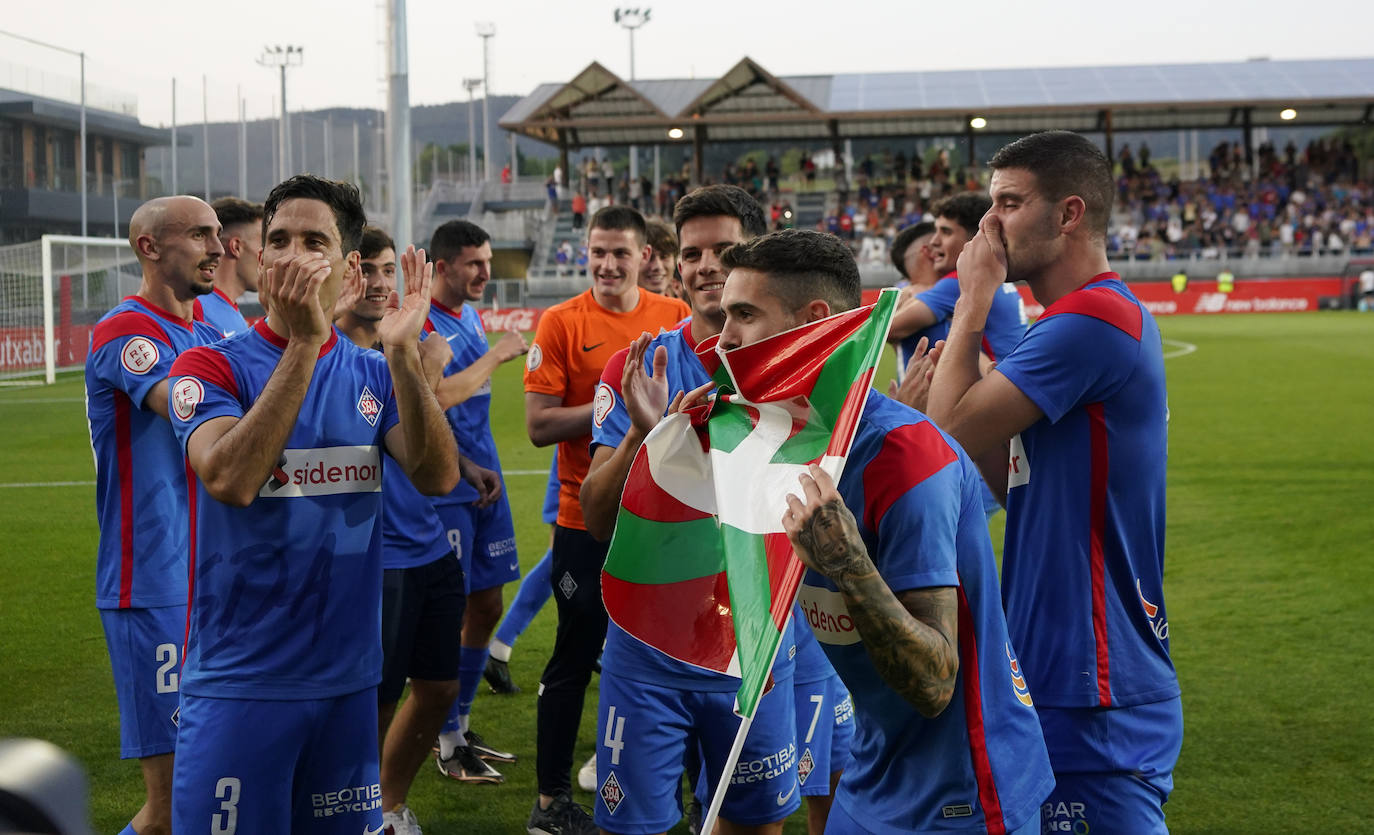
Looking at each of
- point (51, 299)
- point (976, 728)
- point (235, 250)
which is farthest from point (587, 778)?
point (51, 299)

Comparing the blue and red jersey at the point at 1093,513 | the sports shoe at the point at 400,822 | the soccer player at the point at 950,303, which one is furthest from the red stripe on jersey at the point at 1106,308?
the sports shoe at the point at 400,822

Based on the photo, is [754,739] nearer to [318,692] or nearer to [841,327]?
[318,692]

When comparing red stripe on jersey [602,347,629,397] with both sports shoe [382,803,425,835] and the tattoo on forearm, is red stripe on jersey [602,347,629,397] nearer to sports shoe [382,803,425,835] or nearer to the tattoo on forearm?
the tattoo on forearm

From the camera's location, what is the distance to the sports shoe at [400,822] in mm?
4715

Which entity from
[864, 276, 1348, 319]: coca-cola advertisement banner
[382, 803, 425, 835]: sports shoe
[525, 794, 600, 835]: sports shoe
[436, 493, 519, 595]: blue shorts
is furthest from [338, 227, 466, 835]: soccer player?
[864, 276, 1348, 319]: coca-cola advertisement banner

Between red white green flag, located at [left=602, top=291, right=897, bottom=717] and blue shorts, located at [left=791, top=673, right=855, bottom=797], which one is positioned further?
blue shorts, located at [left=791, top=673, right=855, bottom=797]

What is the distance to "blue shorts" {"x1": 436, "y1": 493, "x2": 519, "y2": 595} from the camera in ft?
19.8

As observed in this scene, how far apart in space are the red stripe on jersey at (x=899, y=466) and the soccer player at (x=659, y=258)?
4626mm

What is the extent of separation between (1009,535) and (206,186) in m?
37.3

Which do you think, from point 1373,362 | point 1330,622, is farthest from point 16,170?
point 1373,362

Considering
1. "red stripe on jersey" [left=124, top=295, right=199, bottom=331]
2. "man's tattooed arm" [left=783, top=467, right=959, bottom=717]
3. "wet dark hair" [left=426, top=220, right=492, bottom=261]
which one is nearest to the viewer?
"man's tattooed arm" [left=783, top=467, right=959, bottom=717]

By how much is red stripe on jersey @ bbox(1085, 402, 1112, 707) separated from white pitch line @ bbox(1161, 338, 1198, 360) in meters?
23.4

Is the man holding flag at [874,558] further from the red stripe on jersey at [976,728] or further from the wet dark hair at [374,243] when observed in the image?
the wet dark hair at [374,243]

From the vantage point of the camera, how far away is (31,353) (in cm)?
2245
